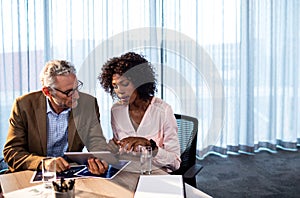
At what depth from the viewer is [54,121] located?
7.77 feet

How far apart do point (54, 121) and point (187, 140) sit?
29.9 inches

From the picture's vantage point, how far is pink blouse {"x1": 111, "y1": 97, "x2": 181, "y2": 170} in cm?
228

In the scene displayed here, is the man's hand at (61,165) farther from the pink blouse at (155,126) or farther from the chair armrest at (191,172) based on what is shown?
the chair armrest at (191,172)

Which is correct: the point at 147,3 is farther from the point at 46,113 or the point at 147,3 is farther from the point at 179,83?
the point at 46,113

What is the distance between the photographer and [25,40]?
3805 millimetres

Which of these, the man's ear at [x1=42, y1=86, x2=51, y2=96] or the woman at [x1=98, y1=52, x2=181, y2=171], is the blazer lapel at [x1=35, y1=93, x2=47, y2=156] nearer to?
the man's ear at [x1=42, y1=86, x2=51, y2=96]

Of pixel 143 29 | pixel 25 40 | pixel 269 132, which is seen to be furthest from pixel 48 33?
pixel 269 132

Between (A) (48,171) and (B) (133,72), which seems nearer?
(A) (48,171)

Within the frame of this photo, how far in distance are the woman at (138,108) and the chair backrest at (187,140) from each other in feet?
0.35

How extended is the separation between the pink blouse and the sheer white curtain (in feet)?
3.24

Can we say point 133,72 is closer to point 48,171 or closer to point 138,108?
point 138,108

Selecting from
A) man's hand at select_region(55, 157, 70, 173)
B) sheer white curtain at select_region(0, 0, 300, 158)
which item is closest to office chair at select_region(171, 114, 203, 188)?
man's hand at select_region(55, 157, 70, 173)

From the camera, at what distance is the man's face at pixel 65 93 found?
2316 millimetres

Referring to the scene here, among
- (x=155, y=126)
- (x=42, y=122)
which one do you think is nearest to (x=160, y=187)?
(x=155, y=126)
